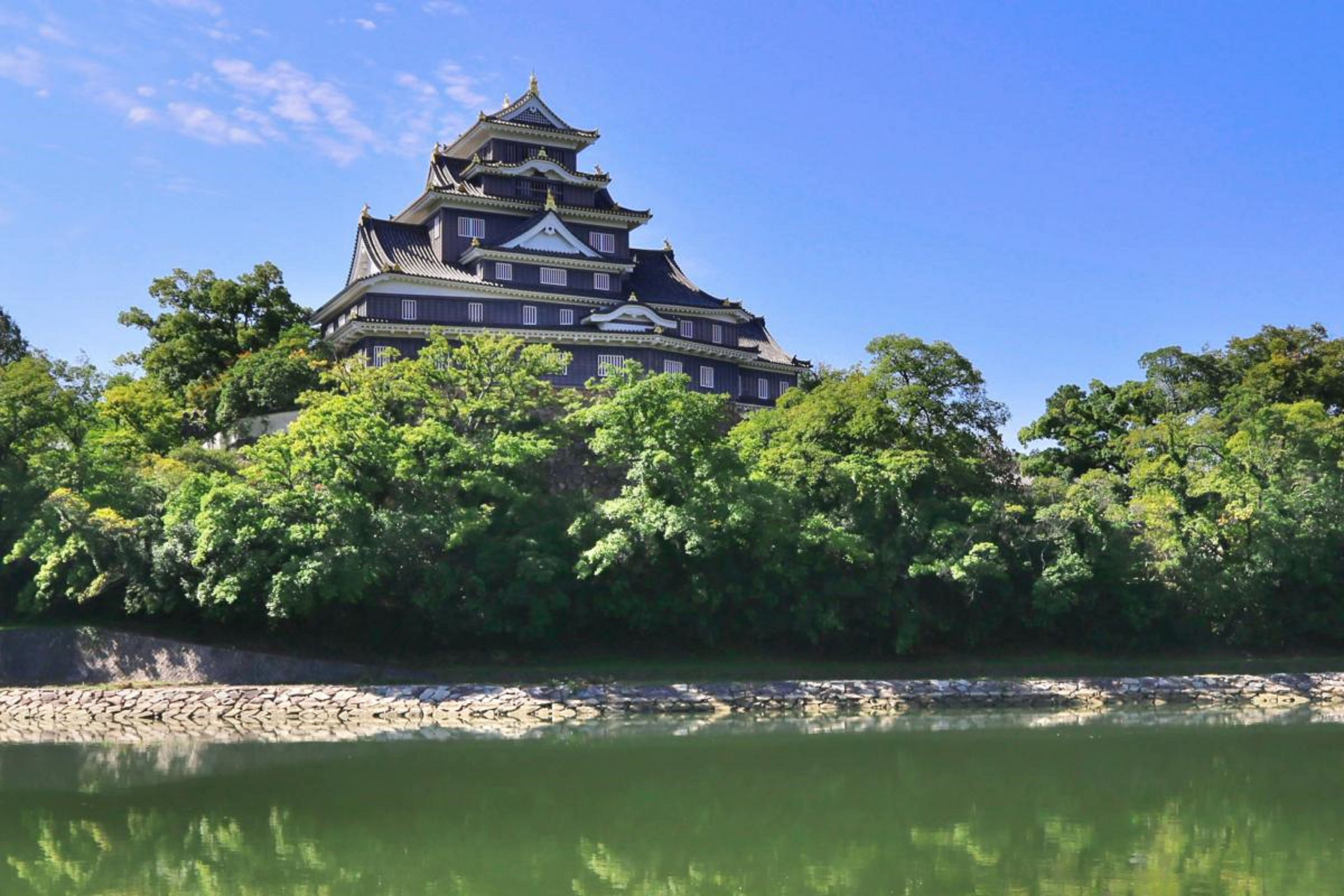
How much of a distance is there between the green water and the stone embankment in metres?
2.32

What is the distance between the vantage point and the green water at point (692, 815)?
1060cm

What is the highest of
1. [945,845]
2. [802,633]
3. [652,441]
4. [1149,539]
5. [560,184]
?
[560,184]

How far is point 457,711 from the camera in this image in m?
21.8

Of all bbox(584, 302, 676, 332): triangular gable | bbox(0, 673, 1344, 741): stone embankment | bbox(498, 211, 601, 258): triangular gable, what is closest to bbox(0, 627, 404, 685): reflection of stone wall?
bbox(0, 673, 1344, 741): stone embankment

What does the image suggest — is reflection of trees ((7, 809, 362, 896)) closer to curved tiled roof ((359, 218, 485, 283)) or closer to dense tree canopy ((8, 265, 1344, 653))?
dense tree canopy ((8, 265, 1344, 653))

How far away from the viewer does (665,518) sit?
77.0ft

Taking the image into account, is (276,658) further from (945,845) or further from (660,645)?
(945,845)

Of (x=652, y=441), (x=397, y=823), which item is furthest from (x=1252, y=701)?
(x=397, y=823)

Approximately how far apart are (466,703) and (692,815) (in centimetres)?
949

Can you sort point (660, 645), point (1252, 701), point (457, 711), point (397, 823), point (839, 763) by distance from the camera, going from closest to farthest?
point (397, 823) < point (839, 763) < point (457, 711) < point (1252, 701) < point (660, 645)

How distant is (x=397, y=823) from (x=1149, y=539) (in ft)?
63.0

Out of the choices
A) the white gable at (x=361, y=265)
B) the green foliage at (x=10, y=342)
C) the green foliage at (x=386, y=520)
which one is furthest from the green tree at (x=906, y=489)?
the green foliage at (x=10, y=342)

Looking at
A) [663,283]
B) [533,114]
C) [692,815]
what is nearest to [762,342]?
[663,283]

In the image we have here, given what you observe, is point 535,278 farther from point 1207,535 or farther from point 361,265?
point 1207,535
